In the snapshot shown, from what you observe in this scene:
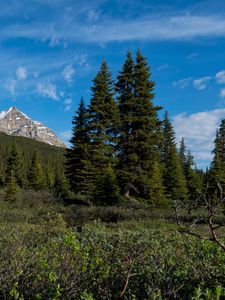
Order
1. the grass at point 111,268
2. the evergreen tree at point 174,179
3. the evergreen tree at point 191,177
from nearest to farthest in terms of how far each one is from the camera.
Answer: the grass at point 111,268, the evergreen tree at point 174,179, the evergreen tree at point 191,177

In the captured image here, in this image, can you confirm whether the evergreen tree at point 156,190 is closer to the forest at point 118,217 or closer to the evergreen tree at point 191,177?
the forest at point 118,217

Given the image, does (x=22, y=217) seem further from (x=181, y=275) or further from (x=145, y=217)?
(x=181, y=275)

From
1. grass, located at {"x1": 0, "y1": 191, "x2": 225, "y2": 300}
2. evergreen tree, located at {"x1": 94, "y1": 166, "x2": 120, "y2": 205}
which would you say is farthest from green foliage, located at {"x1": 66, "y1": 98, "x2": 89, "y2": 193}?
grass, located at {"x1": 0, "y1": 191, "x2": 225, "y2": 300}

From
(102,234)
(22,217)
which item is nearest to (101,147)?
(22,217)

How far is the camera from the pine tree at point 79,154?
31.1 metres

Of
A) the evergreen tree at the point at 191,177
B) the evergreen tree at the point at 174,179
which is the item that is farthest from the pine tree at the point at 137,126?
the evergreen tree at the point at 191,177

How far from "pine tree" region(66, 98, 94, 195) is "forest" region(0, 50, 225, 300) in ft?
0.34

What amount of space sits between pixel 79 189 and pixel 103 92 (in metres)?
8.44

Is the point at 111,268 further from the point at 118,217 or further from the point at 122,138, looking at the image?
the point at 122,138

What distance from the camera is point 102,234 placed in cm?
569

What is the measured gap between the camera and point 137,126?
31.2 m

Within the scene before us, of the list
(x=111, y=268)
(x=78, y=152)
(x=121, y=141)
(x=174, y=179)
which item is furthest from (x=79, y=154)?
(x=111, y=268)

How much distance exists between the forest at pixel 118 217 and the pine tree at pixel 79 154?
103 millimetres

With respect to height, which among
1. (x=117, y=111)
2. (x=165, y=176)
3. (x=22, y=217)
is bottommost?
(x=22, y=217)
